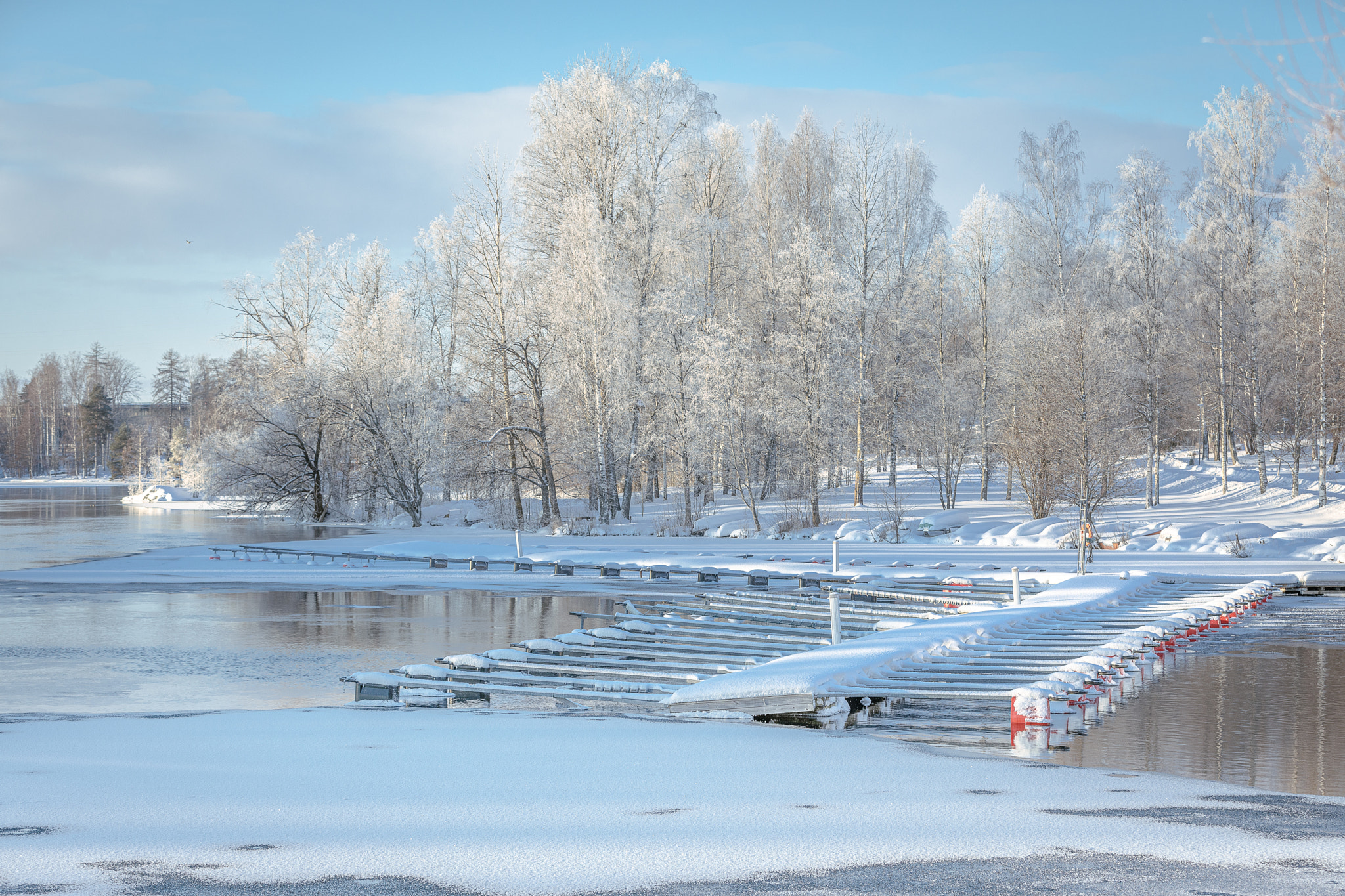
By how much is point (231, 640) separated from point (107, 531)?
28753mm

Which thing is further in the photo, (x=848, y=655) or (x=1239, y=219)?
(x=1239, y=219)

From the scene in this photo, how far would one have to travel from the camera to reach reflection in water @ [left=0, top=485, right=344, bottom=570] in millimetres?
29625

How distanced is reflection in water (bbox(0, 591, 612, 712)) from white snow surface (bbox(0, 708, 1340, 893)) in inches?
90.9

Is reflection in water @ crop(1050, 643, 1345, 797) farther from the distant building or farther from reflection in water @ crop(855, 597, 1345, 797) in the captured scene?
the distant building

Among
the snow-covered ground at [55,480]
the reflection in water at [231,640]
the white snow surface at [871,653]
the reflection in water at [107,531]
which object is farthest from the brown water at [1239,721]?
the snow-covered ground at [55,480]

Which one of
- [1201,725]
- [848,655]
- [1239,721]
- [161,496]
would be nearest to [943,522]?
[848,655]

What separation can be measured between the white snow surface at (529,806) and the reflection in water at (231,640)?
2.31 metres

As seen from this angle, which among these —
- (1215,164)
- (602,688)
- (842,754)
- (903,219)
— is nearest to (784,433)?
(903,219)

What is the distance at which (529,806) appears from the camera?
584 centimetres

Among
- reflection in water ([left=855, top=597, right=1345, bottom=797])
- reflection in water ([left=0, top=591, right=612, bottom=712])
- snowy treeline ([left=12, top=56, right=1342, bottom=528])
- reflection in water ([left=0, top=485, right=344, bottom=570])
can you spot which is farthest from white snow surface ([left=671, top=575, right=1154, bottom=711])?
reflection in water ([left=0, top=485, right=344, bottom=570])

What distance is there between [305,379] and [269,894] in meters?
43.3


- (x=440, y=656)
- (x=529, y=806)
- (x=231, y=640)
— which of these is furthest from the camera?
(x=231, y=640)

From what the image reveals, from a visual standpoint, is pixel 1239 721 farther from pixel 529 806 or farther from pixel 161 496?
pixel 161 496

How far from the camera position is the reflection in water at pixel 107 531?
1166 inches
